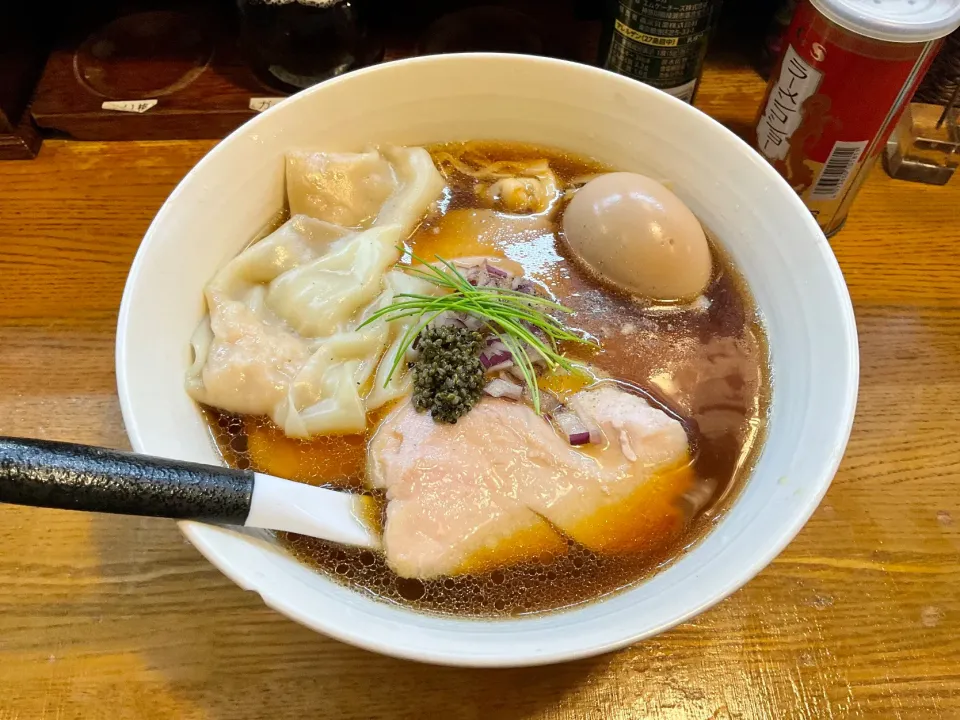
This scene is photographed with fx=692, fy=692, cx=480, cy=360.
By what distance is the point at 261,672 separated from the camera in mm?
1104

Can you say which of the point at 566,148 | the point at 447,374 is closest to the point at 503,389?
the point at 447,374

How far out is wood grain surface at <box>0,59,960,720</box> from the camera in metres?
1.09

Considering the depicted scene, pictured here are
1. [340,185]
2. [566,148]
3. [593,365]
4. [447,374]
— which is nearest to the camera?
[447,374]

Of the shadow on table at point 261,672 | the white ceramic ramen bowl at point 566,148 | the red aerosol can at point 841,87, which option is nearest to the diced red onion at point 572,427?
the white ceramic ramen bowl at point 566,148

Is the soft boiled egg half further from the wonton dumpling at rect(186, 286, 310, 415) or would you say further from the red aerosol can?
the wonton dumpling at rect(186, 286, 310, 415)

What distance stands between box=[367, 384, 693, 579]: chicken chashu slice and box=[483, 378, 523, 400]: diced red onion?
14 millimetres

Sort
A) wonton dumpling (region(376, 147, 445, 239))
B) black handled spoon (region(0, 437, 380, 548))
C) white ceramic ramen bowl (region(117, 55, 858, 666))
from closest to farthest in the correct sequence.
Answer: black handled spoon (region(0, 437, 380, 548)), white ceramic ramen bowl (region(117, 55, 858, 666)), wonton dumpling (region(376, 147, 445, 239))

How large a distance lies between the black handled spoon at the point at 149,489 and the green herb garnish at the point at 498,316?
1.10ft

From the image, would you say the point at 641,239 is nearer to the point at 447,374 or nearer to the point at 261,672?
the point at 447,374

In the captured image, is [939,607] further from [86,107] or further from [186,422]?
[86,107]

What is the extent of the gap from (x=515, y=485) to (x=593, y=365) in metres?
0.30

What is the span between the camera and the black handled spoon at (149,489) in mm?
795

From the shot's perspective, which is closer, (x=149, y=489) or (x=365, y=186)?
(x=149, y=489)

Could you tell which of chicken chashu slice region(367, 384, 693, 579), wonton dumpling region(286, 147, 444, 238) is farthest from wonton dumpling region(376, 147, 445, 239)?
chicken chashu slice region(367, 384, 693, 579)
